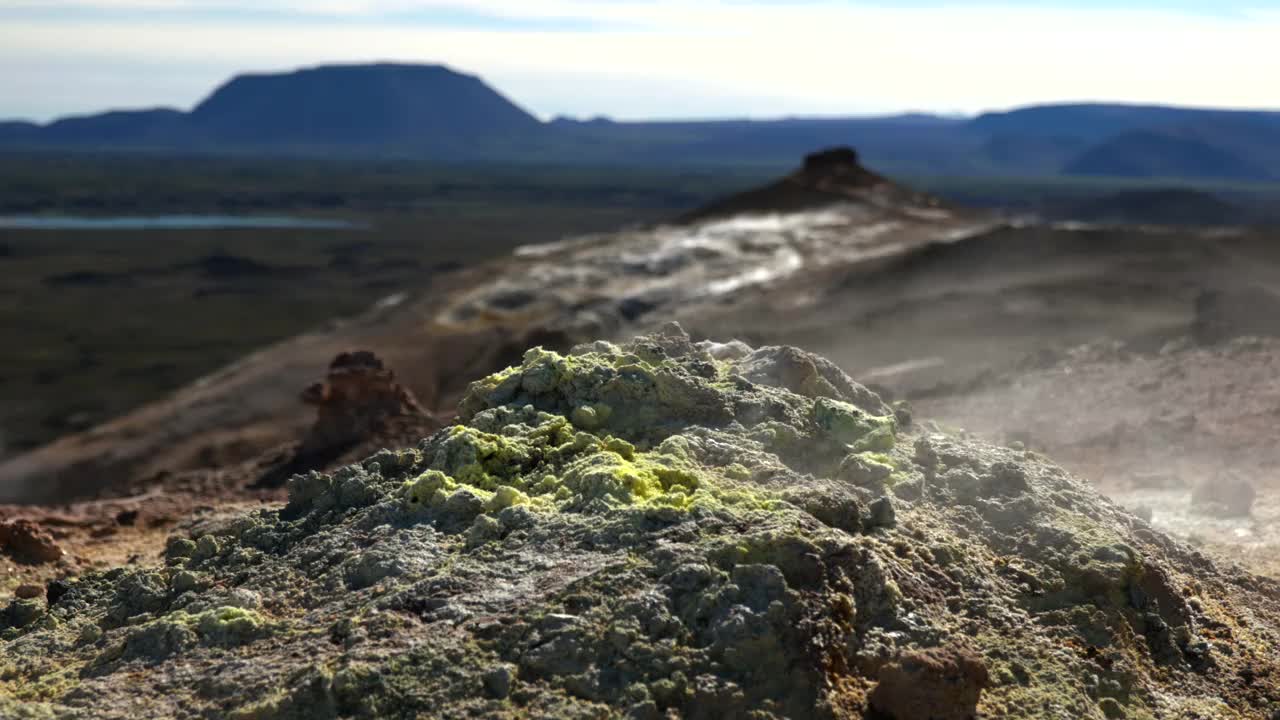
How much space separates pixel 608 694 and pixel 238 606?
4.37ft

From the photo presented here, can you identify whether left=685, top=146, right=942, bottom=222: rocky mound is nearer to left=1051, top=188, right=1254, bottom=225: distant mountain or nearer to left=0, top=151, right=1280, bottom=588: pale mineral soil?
left=0, top=151, right=1280, bottom=588: pale mineral soil

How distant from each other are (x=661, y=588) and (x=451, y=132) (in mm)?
187702

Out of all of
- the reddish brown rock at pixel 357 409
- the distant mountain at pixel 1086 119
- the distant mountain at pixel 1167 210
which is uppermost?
the distant mountain at pixel 1086 119

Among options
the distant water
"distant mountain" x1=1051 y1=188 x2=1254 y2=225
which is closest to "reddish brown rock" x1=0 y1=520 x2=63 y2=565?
"distant mountain" x1=1051 y1=188 x2=1254 y2=225

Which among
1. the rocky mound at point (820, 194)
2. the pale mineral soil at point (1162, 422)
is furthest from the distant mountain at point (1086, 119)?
the pale mineral soil at point (1162, 422)

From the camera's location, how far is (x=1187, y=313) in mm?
16969

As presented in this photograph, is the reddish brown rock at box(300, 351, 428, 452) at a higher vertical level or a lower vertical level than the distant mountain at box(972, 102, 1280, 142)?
lower

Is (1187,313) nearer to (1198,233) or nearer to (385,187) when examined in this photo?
(1198,233)

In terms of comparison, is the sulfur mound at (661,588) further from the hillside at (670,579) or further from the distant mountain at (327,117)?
the distant mountain at (327,117)

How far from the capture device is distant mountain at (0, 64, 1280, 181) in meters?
158

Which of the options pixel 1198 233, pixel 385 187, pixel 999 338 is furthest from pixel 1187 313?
pixel 385 187

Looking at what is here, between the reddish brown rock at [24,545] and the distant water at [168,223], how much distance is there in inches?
2287

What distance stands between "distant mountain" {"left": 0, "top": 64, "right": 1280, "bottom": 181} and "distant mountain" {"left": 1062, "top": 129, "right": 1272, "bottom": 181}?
6887 mm

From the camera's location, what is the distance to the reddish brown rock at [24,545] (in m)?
6.94
